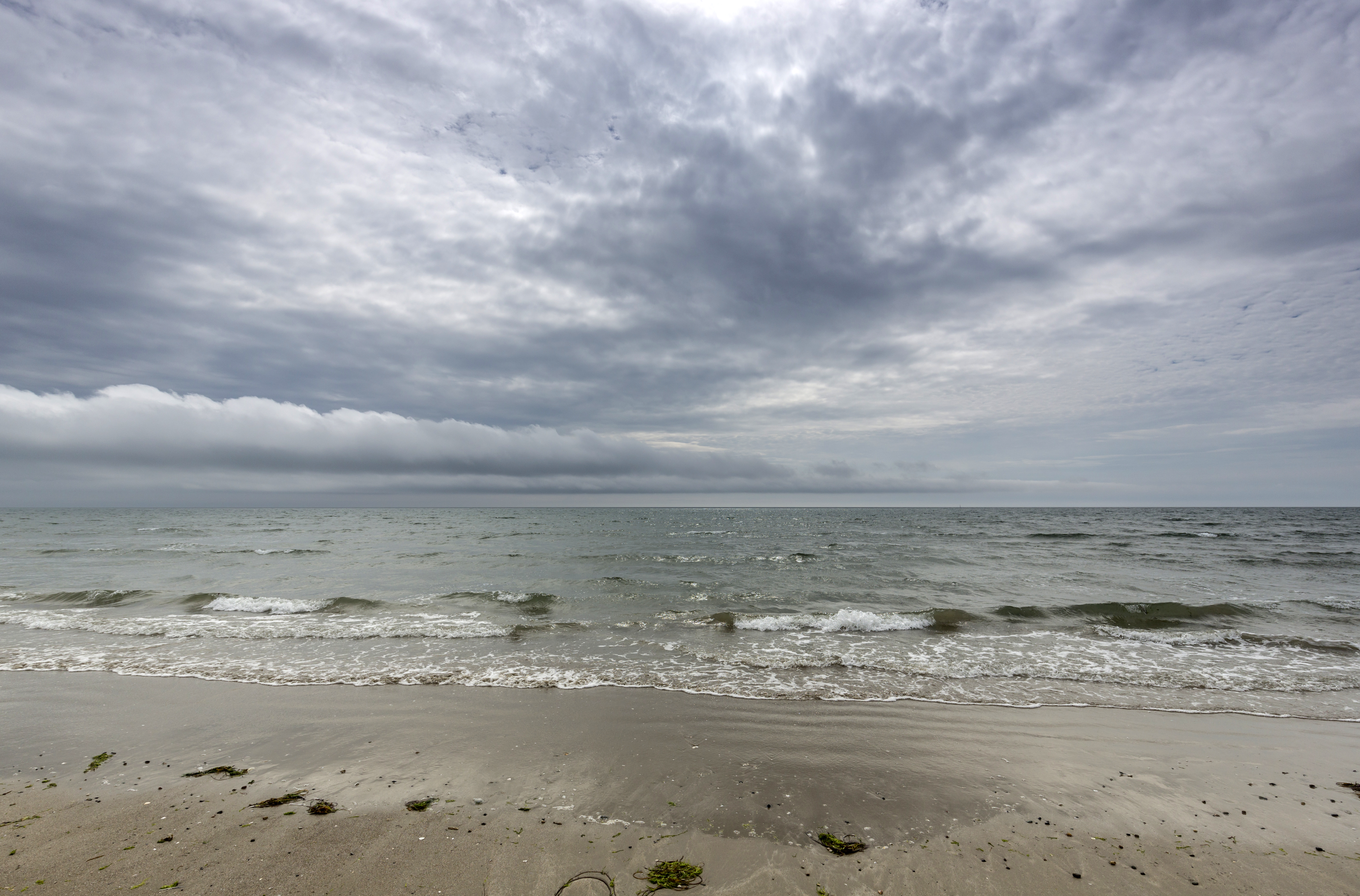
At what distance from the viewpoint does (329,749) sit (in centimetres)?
682

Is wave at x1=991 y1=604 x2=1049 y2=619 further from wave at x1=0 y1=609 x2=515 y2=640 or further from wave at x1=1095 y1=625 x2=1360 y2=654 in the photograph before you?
wave at x1=0 y1=609 x2=515 y2=640

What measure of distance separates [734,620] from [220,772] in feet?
38.4

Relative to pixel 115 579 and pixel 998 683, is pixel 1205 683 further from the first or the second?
pixel 115 579

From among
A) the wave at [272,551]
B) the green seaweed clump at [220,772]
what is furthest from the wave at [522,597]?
the wave at [272,551]

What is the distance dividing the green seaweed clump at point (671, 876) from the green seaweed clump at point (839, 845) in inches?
47.7

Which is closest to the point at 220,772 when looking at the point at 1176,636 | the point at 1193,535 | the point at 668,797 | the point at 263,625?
the point at 668,797

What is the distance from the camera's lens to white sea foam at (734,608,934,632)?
1460 centimetres

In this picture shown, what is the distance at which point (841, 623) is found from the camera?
14.9 m

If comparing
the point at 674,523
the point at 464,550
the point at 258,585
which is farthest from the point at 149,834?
the point at 674,523

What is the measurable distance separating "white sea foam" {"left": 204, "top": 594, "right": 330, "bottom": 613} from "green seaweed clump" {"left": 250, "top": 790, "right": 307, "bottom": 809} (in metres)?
13.4

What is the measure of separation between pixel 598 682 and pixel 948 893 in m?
6.79

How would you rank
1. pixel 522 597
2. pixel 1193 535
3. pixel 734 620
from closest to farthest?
pixel 734 620
pixel 522 597
pixel 1193 535

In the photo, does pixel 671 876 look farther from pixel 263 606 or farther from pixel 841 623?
pixel 263 606

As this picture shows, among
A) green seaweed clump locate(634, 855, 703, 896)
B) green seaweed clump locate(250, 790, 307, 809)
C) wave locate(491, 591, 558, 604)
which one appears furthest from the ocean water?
green seaweed clump locate(634, 855, 703, 896)
